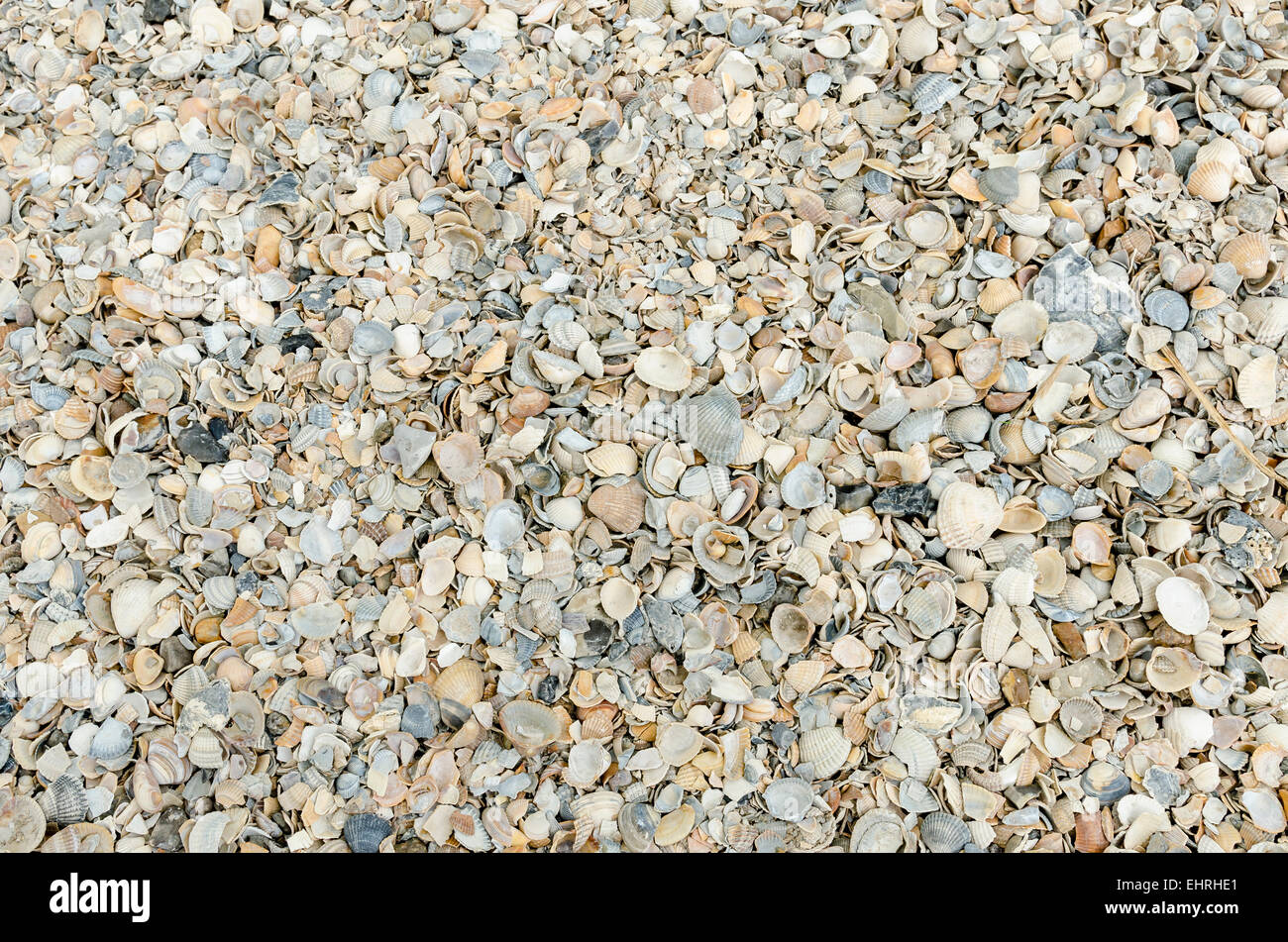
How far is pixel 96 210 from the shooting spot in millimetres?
1689

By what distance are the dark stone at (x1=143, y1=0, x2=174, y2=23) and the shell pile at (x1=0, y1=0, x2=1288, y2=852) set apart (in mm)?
136

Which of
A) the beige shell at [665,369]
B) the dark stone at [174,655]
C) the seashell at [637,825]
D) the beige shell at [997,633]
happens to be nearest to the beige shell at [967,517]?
the beige shell at [997,633]

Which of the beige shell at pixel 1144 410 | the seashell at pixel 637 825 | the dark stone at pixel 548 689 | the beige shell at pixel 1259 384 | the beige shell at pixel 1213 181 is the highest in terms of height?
the beige shell at pixel 1213 181

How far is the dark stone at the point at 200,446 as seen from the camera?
1.51 metres

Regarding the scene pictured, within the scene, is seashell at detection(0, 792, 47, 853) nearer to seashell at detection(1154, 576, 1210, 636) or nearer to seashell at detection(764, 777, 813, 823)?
seashell at detection(764, 777, 813, 823)

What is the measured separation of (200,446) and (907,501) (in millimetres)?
Result: 1235

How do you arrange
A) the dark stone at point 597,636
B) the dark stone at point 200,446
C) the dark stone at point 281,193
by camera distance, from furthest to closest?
the dark stone at point 281,193 < the dark stone at point 200,446 < the dark stone at point 597,636

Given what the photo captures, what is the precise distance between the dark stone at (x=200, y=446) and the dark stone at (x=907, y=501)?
3.80 feet

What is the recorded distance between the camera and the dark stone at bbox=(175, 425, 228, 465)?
151cm

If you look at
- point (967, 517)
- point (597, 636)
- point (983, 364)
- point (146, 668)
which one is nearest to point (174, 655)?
point (146, 668)

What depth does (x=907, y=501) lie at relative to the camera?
4.66 ft

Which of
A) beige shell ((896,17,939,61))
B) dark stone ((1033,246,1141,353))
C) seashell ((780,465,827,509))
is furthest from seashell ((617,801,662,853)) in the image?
beige shell ((896,17,939,61))

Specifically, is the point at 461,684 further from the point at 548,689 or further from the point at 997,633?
the point at 997,633

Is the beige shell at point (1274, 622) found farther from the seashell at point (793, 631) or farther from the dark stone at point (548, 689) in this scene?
the dark stone at point (548, 689)
